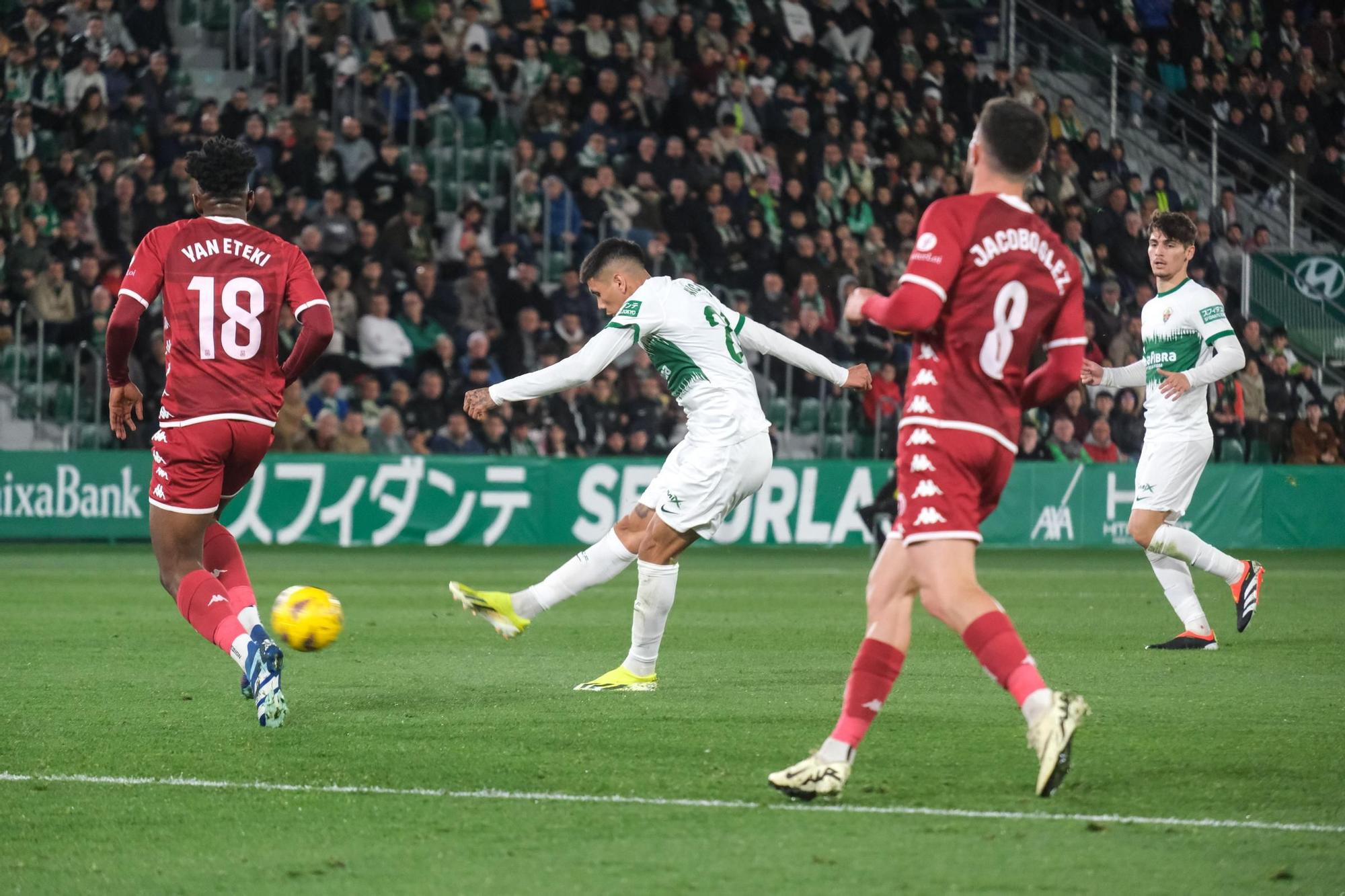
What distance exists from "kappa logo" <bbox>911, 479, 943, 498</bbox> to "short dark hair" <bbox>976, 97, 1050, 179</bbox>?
3.38ft

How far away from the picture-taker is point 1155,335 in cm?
1125

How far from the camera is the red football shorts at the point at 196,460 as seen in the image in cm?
762

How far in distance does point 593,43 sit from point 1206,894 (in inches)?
849

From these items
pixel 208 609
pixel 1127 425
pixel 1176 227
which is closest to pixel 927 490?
pixel 208 609

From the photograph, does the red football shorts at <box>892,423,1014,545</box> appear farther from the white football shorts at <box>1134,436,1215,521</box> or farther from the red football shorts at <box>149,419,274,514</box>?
the white football shorts at <box>1134,436,1215,521</box>

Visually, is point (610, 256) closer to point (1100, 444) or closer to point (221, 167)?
point (221, 167)

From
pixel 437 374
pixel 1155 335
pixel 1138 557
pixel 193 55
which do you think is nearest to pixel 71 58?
pixel 193 55

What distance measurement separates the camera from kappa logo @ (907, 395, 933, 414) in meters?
5.70

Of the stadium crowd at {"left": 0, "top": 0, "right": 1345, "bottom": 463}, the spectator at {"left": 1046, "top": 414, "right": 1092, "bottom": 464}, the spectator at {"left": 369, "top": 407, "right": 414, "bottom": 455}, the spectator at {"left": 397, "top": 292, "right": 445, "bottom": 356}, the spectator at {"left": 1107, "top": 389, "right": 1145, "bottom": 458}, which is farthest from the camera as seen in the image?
the spectator at {"left": 1107, "top": 389, "right": 1145, "bottom": 458}

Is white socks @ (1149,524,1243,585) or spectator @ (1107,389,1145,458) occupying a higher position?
spectator @ (1107,389,1145,458)

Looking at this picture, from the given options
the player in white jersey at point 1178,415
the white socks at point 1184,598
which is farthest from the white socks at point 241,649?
the white socks at point 1184,598

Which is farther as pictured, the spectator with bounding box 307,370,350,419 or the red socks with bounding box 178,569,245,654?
the spectator with bounding box 307,370,350,419


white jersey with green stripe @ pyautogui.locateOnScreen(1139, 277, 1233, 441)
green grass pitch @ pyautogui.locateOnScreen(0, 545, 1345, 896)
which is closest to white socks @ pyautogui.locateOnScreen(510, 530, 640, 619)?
green grass pitch @ pyautogui.locateOnScreen(0, 545, 1345, 896)

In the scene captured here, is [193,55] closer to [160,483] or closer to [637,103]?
[637,103]
